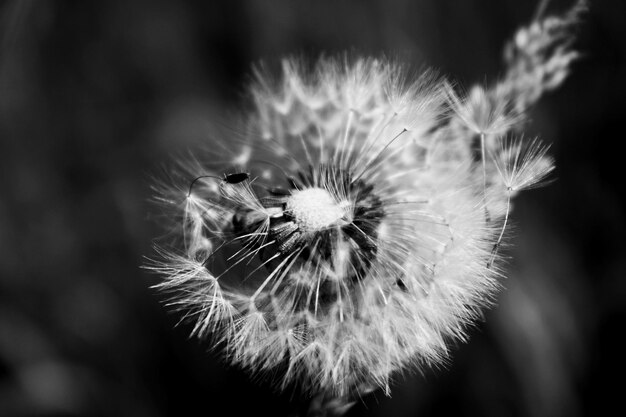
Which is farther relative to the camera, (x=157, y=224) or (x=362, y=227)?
(x=157, y=224)

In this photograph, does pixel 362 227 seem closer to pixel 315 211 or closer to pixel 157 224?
pixel 315 211

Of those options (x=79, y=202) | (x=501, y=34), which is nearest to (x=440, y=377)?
(x=501, y=34)

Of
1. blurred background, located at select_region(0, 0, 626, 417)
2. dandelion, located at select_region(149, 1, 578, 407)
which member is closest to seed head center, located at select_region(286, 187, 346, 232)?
dandelion, located at select_region(149, 1, 578, 407)

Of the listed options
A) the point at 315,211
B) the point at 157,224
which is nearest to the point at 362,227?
the point at 315,211

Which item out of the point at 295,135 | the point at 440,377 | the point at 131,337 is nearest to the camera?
the point at 295,135

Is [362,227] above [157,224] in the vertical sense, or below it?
below

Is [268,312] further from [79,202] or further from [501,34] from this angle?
[501,34]
